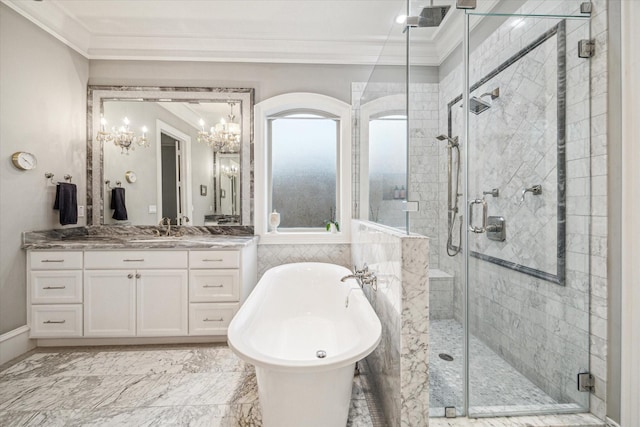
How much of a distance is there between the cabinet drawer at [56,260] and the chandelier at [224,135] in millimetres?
1484

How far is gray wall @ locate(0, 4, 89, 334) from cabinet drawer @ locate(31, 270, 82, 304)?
0.09m

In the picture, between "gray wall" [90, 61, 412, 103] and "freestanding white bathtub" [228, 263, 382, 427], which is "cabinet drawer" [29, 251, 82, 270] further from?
"gray wall" [90, 61, 412, 103]

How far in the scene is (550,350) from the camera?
164 centimetres

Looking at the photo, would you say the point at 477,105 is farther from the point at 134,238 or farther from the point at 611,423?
the point at 134,238

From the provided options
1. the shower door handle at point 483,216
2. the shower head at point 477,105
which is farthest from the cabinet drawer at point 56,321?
the shower head at point 477,105

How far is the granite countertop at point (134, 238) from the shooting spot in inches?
95.2

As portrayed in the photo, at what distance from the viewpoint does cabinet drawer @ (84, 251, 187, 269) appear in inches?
96.2

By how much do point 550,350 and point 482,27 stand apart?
72.3 inches

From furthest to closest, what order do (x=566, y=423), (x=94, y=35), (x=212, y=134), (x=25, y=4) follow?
(x=212, y=134) → (x=94, y=35) → (x=25, y=4) → (x=566, y=423)

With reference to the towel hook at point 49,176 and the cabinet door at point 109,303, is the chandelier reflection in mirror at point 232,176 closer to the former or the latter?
the cabinet door at point 109,303

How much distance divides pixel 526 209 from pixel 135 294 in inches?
114

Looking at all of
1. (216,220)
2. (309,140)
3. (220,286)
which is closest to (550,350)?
(220,286)

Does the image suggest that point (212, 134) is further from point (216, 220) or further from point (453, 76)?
point (453, 76)

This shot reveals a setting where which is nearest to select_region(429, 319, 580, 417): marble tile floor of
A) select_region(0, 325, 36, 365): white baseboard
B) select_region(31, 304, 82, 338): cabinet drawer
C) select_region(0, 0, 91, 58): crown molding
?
select_region(31, 304, 82, 338): cabinet drawer
